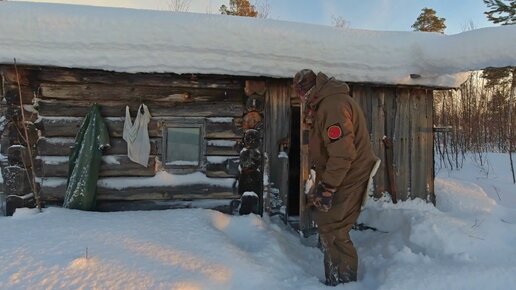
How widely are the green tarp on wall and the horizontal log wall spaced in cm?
13

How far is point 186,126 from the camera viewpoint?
5.45 metres

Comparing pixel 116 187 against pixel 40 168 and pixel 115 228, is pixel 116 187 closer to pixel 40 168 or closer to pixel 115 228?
pixel 40 168

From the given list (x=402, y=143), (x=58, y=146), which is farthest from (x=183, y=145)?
(x=402, y=143)

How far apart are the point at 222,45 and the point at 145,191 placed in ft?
7.21

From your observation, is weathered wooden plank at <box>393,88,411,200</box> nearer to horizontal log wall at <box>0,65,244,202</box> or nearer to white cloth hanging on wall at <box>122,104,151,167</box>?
horizontal log wall at <box>0,65,244,202</box>

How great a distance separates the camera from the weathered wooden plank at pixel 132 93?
516 centimetres

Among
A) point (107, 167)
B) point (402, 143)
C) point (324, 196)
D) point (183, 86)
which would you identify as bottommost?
point (324, 196)

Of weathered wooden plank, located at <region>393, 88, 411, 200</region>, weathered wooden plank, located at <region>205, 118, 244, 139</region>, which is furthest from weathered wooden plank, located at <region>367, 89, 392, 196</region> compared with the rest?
weathered wooden plank, located at <region>205, 118, 244, 139</region>

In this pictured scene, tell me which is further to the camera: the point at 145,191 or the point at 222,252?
the point at 145,191

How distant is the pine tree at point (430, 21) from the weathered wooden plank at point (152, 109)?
23.3 meters

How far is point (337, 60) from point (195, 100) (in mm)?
1960

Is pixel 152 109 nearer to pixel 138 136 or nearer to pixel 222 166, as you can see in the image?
pixel 138 136

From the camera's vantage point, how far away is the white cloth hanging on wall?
204 inches

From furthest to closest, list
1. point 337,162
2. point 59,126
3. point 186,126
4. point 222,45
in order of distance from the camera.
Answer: point 186,126 < point 59,126 < point 222,45 < point 337,162
